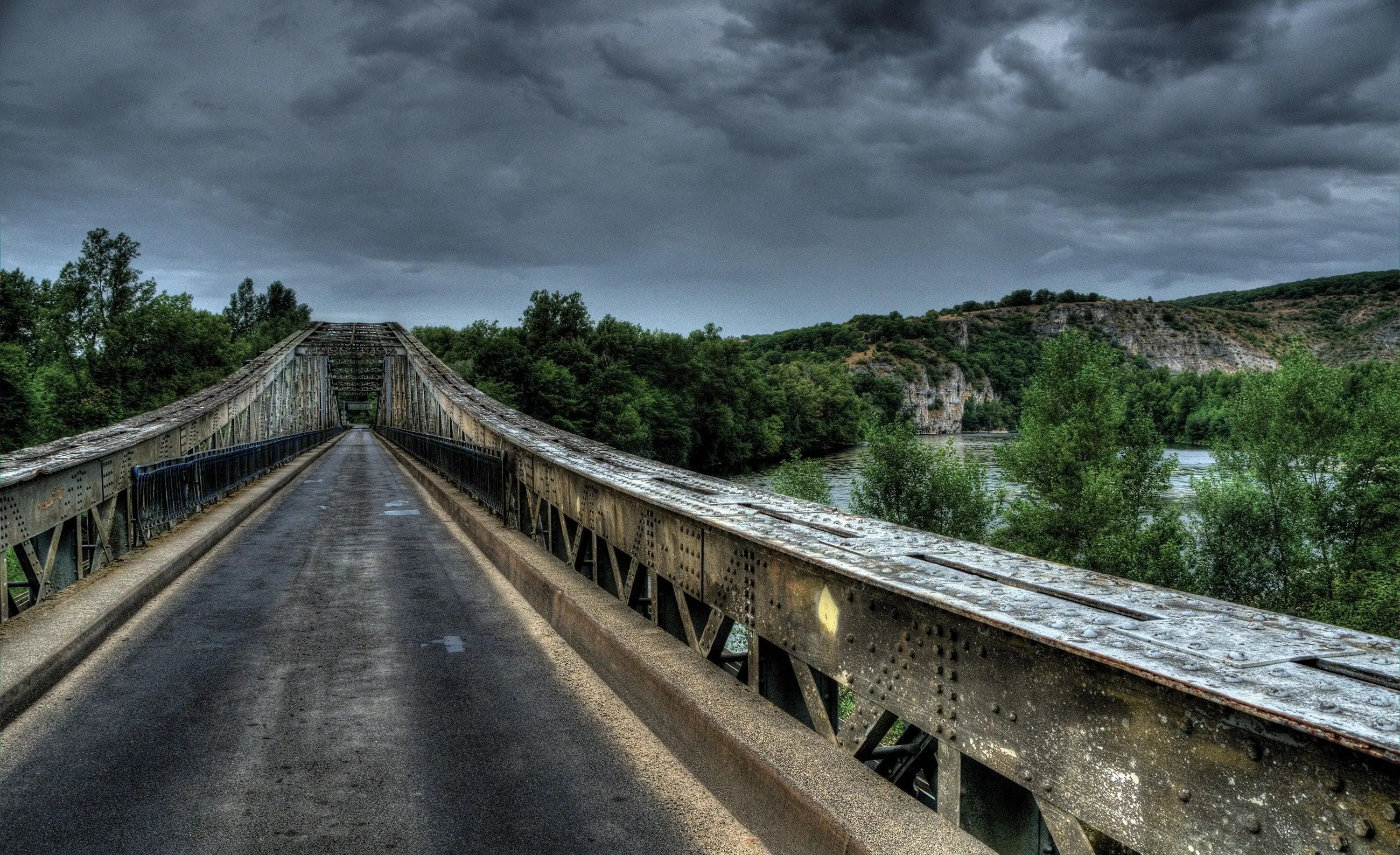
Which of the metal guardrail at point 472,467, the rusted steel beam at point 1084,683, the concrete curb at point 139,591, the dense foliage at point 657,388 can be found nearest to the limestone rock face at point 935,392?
the dense foliage at point 657,388

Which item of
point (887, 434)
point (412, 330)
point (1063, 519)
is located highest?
point (412, 330)

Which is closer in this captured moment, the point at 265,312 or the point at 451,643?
the point at 451,643

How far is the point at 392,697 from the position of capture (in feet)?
18.8

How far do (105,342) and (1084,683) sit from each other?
88997 millimetres

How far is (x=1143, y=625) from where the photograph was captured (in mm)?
2750

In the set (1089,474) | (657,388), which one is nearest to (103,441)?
(1089,474)

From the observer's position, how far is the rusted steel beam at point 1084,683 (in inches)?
78.2

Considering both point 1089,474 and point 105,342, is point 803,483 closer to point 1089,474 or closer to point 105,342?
point 1089,474

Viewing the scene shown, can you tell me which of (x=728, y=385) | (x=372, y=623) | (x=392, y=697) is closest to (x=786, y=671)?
(x=392, y=697)

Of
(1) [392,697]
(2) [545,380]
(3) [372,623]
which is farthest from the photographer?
(2) [545,380]

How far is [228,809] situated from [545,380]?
7382cm

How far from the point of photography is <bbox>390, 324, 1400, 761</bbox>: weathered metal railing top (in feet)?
6.73

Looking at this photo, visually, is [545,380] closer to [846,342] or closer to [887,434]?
[887,434]

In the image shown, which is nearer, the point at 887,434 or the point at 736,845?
the point at 736,845
